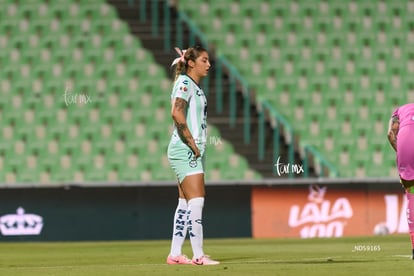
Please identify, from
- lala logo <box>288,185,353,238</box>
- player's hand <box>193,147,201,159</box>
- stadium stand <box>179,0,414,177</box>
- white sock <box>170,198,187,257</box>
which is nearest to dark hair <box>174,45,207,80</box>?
player's hand <box>193,147,201,159</box>

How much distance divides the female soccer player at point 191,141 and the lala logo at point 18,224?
7.83 m

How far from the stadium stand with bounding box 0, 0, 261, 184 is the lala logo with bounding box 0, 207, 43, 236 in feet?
3.00

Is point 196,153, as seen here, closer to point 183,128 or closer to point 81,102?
point 183,128

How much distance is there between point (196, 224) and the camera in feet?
28.4

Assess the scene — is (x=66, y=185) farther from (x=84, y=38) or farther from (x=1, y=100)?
(x=84, y=38)

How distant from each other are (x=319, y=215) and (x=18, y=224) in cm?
492

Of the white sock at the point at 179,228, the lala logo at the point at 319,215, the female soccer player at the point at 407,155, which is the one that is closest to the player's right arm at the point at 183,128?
the white sock at the point at 179,228

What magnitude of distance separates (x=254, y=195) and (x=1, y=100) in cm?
539

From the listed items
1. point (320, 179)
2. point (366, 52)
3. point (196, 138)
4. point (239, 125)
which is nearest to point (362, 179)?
point (320, 179)

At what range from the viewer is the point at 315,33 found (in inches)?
806

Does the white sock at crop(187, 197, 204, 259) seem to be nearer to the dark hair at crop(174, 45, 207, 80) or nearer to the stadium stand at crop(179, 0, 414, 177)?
the dark hair at crop(174, 45, 207, 80)

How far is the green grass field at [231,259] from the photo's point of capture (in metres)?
7.86

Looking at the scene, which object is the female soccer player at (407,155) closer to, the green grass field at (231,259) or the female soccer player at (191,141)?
the green grass field at (231,259)

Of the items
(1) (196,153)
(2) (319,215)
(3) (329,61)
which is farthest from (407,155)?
(3) (329,61)
